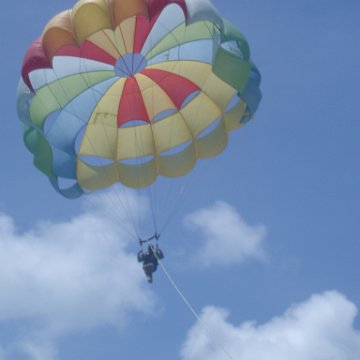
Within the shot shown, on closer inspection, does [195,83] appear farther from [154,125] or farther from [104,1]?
[104,1]

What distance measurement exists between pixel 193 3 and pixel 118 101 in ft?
11.2

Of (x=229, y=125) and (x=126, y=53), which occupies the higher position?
(x=126, y=53)

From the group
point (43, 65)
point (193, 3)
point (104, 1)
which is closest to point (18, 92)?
point (43, 65)

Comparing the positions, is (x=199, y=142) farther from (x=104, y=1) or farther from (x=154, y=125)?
(x=104, y=1)

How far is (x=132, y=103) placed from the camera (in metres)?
23.6

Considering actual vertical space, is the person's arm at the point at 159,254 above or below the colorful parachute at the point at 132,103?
below

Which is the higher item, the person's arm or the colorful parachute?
the colorful parachute

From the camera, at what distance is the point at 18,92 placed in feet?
75.2

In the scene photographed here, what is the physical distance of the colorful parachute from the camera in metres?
22.8

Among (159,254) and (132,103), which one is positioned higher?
(132,103)

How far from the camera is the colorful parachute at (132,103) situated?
74.9 feet

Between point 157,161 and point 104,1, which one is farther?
point 157,161

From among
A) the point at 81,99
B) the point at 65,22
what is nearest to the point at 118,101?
the point at 81,99

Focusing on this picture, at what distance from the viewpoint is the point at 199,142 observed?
23203mm
